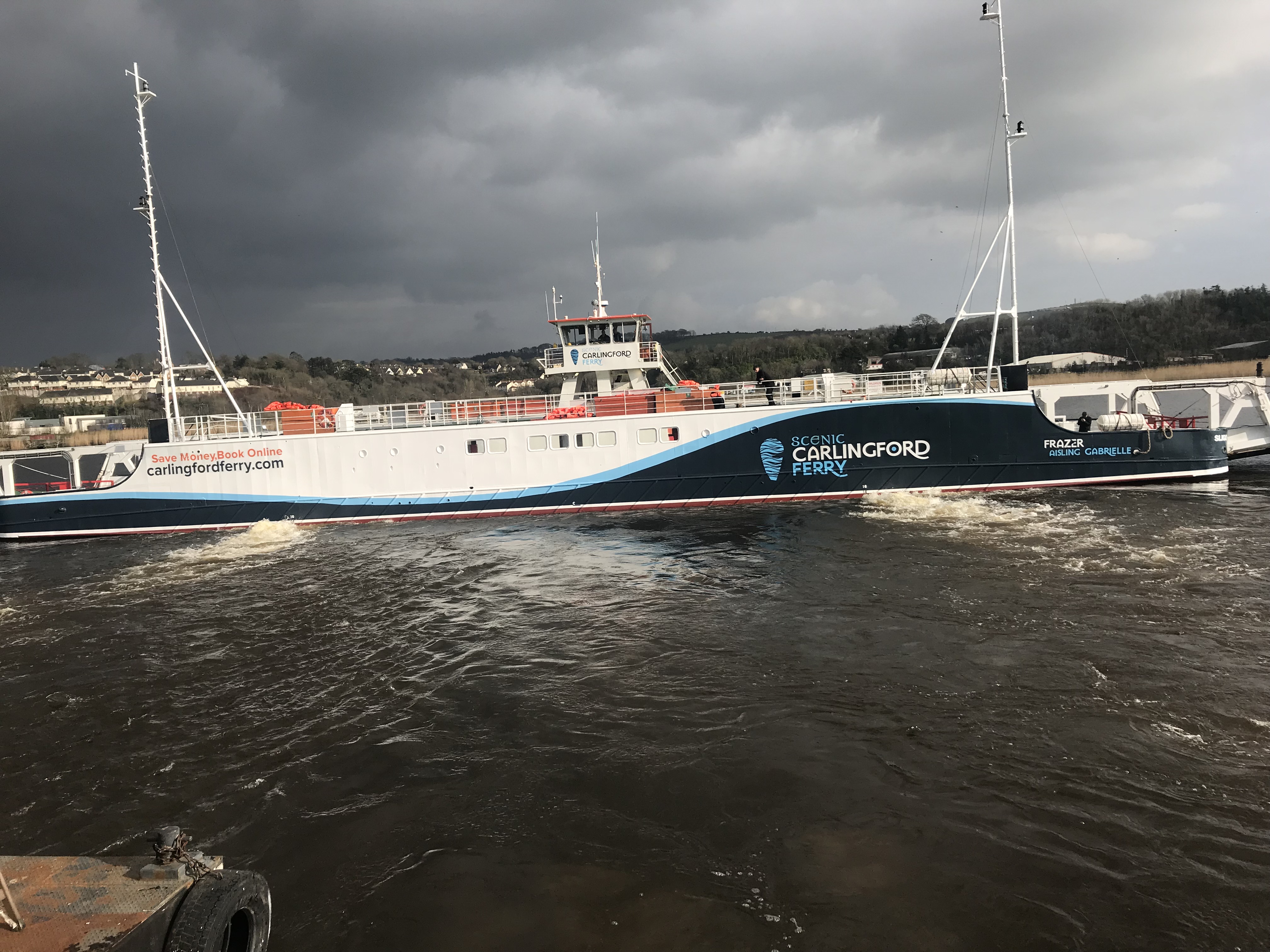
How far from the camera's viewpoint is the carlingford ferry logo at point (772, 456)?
18.1 m

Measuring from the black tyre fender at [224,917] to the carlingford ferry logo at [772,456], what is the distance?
16154 mm

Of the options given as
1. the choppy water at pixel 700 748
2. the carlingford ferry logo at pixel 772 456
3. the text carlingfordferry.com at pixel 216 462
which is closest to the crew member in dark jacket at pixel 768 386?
the carlingford ferry logo at pixel 772 456

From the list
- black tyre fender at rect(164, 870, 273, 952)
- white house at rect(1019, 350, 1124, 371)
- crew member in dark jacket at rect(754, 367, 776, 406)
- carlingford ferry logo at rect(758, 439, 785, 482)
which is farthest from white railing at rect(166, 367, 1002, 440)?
white house at rect(1019, 350, 1124, 371)

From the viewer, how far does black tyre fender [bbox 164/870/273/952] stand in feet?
8.11

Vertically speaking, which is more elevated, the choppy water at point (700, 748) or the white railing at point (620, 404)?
the white railing at point (620, 404)

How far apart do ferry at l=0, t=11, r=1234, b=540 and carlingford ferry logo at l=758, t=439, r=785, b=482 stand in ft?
0.16

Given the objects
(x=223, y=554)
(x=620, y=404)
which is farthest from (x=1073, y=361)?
(x=223, y=554)

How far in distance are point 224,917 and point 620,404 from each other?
16.9m

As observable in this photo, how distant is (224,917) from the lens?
8.41 ft

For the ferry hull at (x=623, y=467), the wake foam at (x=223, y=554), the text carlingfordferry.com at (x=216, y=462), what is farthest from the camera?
the text carlingfordferry.com at (x=216, y=462)

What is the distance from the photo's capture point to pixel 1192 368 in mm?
Answer: 52688

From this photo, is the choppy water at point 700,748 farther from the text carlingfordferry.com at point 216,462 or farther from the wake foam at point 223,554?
the text carlingfordferry.com at point 216,462

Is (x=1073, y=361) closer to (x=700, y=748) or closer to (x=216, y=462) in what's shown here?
(x=216, y=462)

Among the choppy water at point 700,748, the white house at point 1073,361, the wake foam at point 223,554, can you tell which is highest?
the white house at point 1073,361
